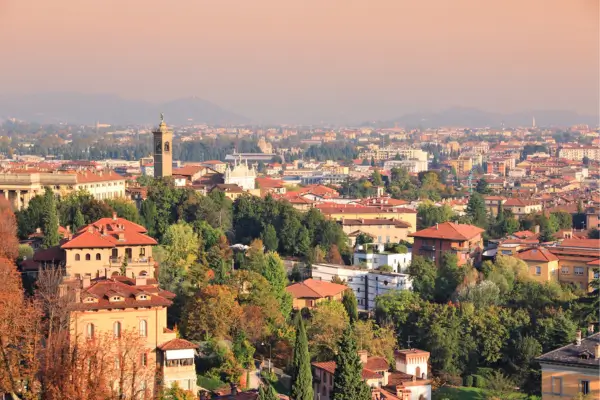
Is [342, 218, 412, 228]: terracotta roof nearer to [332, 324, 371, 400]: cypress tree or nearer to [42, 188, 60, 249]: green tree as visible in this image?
[42, 188, 60, 249]: green tree

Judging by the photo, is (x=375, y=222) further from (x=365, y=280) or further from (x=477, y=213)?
(x=365, y=280)

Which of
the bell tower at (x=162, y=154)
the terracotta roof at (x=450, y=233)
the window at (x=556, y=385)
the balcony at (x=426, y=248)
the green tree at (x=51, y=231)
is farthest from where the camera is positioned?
the bell tower at (x=162, y=154)

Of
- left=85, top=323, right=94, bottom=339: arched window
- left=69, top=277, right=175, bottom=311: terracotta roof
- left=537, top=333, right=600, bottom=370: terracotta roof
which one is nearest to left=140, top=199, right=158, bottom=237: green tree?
left=69, top=277, right=175, bottom=311: terracotta roof

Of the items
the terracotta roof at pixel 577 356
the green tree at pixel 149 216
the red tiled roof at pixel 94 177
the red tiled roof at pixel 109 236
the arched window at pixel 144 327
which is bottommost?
the terracotta roof at pixel 577 356

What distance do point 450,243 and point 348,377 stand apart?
14.6 metres

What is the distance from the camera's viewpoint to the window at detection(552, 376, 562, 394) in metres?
17.1

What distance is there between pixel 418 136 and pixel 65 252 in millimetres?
152618

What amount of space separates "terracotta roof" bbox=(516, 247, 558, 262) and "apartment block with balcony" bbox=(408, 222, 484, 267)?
134cm

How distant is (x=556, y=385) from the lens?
1719 centimetres

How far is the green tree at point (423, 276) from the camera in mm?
27578

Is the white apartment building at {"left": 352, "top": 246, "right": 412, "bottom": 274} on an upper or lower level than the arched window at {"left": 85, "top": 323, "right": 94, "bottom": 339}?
lower

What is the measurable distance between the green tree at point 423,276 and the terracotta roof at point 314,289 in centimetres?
160

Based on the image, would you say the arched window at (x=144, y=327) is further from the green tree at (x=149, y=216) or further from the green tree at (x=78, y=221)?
the green tree at (x=149, y=216)

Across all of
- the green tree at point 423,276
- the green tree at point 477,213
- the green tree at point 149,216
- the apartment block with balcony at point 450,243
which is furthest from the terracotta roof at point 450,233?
the green tree at point 477,213
